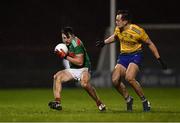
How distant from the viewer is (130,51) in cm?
1902

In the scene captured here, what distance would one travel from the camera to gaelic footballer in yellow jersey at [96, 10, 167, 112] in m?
18.8

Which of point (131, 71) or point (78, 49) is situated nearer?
point (131, 71)

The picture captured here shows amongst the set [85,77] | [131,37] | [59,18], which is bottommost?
[59,18]

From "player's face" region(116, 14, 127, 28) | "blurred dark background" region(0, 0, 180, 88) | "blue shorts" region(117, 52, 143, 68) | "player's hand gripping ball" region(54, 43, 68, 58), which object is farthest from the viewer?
"blurred dark background" region(0, 0, 180, 88)

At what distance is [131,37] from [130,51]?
0.35 metres

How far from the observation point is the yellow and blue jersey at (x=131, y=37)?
61.6 feet

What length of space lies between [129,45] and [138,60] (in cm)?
38

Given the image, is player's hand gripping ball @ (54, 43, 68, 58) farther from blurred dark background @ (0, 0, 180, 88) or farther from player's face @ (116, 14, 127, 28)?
blurred dark background @ (0, 0, 180, 88)

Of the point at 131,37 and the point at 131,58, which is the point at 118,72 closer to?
the point at 131,58

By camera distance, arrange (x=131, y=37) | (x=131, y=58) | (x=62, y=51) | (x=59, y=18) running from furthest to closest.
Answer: (x=59, y=18)
(x=131, y=58)
(x=131, y=37)
(x=62, y=51)

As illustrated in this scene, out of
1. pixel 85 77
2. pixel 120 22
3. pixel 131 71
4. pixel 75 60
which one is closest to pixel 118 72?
pixel 131 71

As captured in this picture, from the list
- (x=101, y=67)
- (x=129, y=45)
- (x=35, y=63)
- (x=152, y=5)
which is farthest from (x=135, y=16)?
(x=129, y=45)

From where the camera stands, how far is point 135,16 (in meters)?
56.8

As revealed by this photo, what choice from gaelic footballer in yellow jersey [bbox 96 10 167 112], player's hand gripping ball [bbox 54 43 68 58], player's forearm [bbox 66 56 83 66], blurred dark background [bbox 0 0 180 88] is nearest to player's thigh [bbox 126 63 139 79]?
gaelic footballer in yellow jersey [bbox 96 10 167 112]
